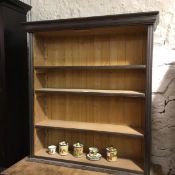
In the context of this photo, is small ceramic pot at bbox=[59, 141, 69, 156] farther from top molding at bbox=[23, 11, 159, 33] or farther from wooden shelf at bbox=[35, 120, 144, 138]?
top molding at bbox=[23, 11, 159, 33]

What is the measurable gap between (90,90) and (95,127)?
327mm

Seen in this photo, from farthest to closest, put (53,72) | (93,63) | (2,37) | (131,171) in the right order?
(53,72)
(93,63)
(2,37)
(131,171)

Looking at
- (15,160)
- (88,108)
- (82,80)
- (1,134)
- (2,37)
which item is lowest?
(15,160)

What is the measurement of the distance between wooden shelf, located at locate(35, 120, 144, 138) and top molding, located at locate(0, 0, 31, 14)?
1082 mm

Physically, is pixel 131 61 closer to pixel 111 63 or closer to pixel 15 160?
pixel 111 63

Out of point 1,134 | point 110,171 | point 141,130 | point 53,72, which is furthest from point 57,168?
point 53,72

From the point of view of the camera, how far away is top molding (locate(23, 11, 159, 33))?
1.52 meters

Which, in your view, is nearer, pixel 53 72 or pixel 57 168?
pixel 57 168

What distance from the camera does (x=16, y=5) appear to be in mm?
1954

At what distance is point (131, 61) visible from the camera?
1887 mm

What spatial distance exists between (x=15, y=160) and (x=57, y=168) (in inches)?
19.6

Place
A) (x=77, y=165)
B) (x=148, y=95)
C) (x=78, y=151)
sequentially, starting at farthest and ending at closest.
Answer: (x=78, y=151) < (x=77, y=165) < (x=148, y=95)

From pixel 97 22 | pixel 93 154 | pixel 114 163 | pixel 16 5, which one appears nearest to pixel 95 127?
pixel 93 154

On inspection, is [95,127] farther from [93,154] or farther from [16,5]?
[16,5]
